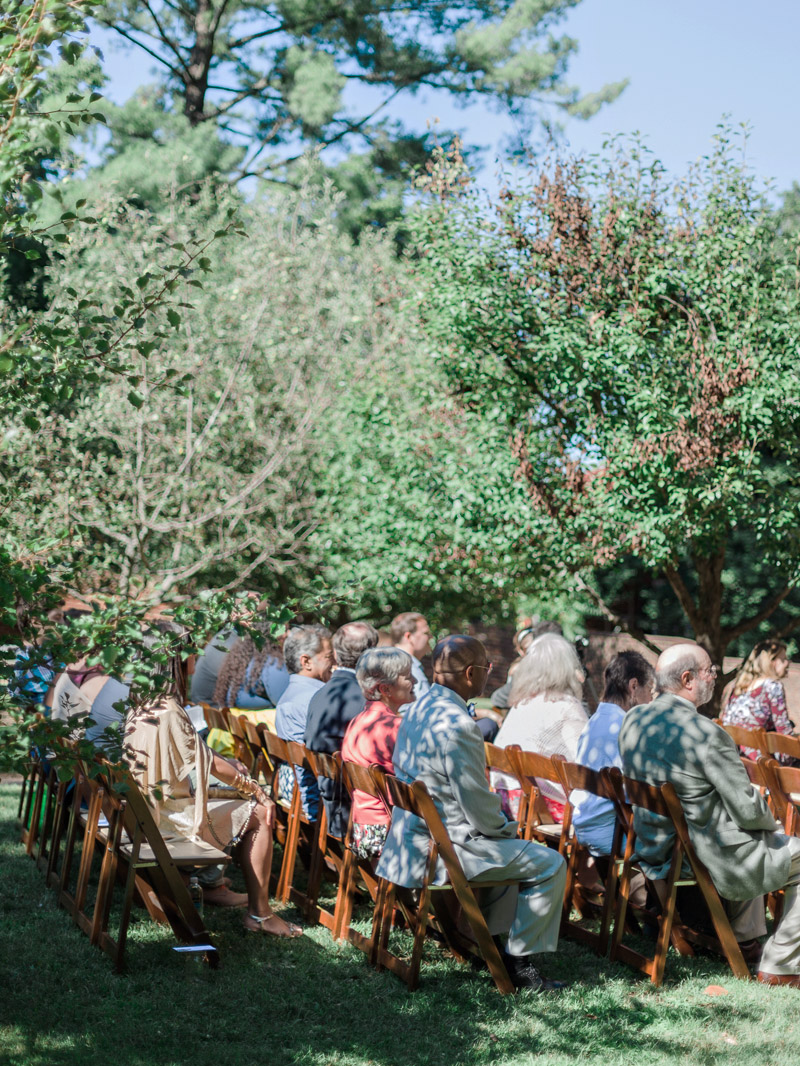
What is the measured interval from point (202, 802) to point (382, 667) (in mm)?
1083

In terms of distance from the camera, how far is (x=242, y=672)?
735 centimetres

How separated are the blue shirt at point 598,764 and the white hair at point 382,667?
1008 millimetres

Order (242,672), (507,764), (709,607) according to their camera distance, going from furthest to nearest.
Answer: (709,607) → (242,672) → (507,764)

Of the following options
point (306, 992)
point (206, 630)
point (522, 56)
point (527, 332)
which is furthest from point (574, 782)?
point (522, 56)

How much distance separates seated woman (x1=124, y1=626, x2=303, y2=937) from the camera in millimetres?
4824

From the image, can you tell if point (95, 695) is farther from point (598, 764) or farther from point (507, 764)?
point (598, 764)

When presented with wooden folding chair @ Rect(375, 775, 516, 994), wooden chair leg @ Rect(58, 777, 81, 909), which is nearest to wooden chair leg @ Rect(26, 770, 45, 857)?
wooden chair leg @ Rect(58, 777, 81, 909)

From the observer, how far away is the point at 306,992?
4.44 metres

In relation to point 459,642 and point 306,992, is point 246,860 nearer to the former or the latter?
point 306,992

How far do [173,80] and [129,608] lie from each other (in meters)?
18.3

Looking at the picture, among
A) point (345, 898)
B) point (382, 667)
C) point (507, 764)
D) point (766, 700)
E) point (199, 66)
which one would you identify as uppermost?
point (199, 66)

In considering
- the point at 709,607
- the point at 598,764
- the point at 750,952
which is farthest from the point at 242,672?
the point at 709,607

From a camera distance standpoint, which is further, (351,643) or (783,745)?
(783,745)

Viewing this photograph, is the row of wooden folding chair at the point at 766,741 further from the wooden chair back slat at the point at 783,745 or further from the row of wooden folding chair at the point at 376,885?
the row of wooden folding chair at the point at 376,885
